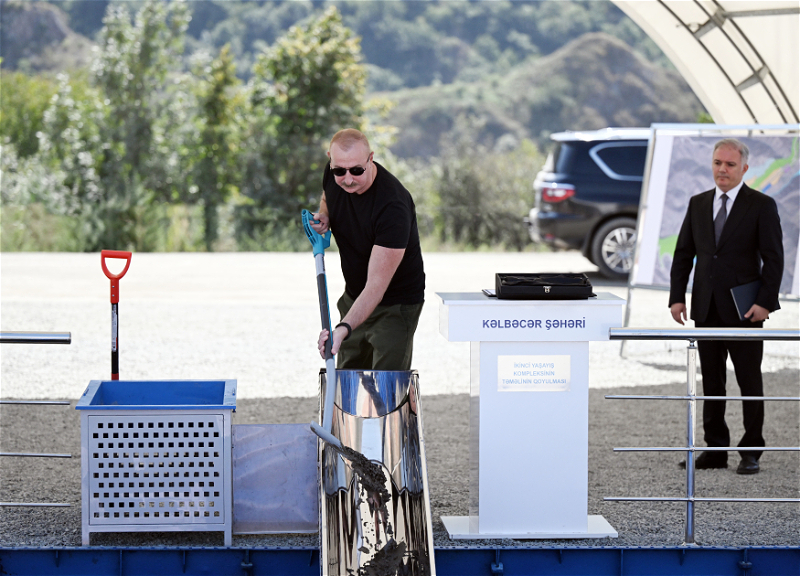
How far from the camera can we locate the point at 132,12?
250 feet

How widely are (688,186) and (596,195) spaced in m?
6.16

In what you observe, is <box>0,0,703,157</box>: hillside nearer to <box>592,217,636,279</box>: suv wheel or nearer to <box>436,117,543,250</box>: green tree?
<box>436,117,543,250</box>: green tree

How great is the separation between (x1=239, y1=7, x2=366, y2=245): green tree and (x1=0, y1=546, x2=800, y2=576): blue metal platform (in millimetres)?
19227

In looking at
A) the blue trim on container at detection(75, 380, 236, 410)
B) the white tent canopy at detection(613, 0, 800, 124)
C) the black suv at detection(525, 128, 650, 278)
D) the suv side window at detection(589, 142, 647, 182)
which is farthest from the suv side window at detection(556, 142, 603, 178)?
the blue trim on container at detection(75, 380, 236, 410)

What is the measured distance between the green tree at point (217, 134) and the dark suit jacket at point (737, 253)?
1916 centimetres

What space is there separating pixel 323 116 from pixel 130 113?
14.9ft

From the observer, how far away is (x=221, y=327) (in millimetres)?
11438

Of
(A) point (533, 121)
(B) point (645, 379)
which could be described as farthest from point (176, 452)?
(A) point (533, 121)

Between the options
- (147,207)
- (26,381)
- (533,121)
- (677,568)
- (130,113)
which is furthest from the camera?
(533,121)

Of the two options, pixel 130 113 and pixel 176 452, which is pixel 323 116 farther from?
pixel 176 452

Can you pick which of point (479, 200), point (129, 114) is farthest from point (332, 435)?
point (129, 114)

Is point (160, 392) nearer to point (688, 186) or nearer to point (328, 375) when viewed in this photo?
point (328, 375)

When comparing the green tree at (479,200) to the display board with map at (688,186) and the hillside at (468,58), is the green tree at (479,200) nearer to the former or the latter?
the display board with map at (688,186)

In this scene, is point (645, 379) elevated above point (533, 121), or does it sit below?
below
